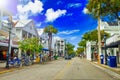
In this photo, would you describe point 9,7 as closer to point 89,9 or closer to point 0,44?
point 0,44

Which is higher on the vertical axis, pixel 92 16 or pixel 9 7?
pixel 9 7

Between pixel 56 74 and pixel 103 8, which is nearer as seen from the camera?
pixel 56 74

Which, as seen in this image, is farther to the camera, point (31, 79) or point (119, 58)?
point (119, 58)

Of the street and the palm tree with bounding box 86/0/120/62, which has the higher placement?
the palm tree with bounding box 86/0/120/62

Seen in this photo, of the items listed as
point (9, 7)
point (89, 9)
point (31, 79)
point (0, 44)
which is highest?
point (9, 7)

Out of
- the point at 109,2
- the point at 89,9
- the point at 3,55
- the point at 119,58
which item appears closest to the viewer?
the point at 109,2

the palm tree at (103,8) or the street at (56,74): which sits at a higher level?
the palm tree at (103,8)

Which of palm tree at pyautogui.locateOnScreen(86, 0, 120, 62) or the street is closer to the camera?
the street

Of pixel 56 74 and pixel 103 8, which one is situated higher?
pixel 103 8

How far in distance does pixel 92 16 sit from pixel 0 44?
2191cm

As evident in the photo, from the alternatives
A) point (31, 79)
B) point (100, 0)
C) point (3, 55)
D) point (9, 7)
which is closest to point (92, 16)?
point (100, 0)

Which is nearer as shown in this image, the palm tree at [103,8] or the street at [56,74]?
the street at [56,74]

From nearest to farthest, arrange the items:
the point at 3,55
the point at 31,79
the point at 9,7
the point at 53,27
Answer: the point at 31,79, the point at 9,7, the point at 3,55, the point at 53,27

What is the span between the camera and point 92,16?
2639cm
